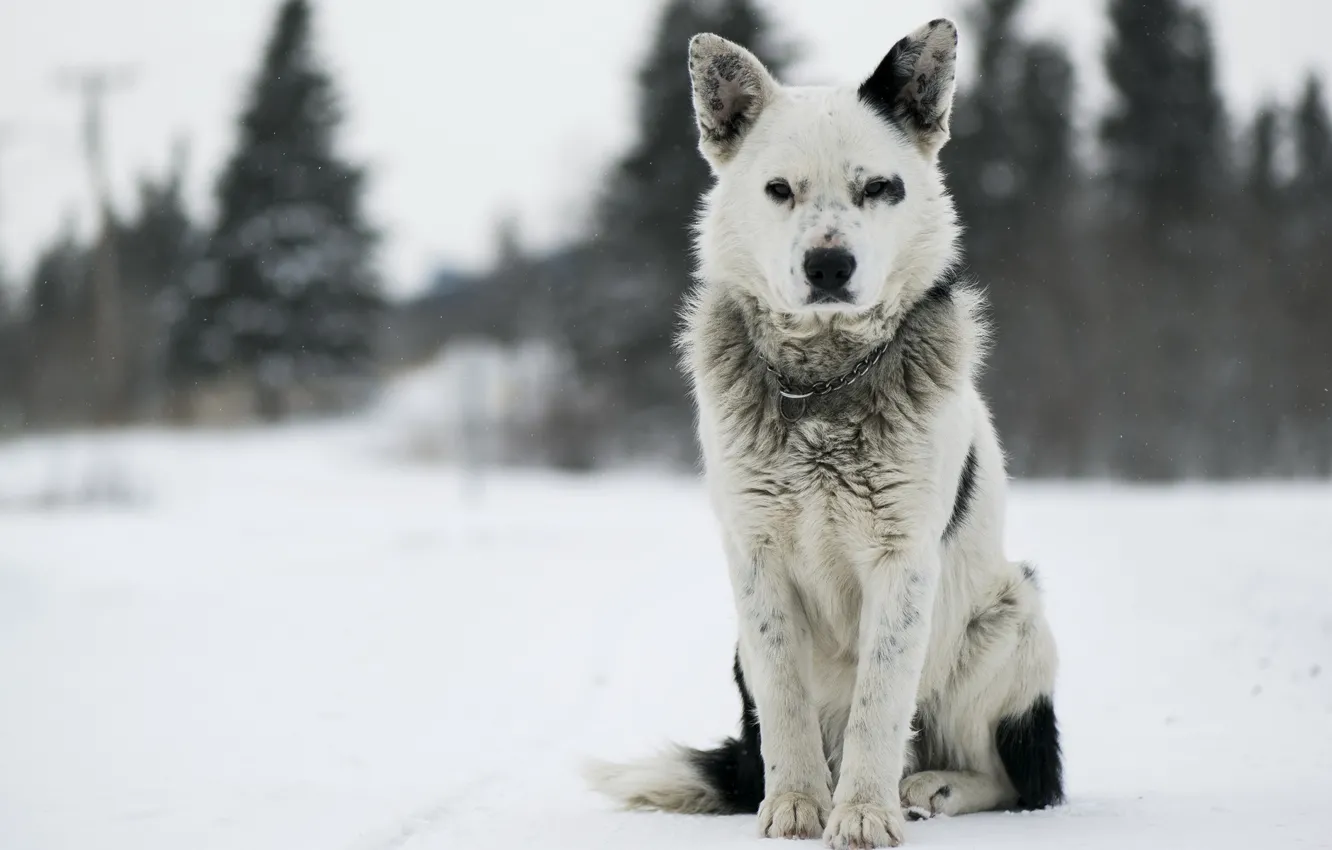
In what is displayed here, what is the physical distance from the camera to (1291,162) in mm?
27578

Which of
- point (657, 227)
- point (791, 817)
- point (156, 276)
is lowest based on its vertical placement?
point (791, 817)

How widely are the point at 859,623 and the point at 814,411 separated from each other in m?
0.67

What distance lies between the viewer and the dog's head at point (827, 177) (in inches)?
137

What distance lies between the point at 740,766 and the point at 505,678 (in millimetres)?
3160

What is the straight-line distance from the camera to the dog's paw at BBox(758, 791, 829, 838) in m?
3.34

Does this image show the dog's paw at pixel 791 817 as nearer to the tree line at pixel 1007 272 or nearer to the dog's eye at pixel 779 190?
the dog's eye at pixel 779 190

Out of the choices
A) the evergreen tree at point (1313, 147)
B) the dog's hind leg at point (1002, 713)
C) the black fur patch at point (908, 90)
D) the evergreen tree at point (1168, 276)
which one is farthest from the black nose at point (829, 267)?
the evergreen tree at point (1313, 147)

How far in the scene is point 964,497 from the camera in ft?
12.5

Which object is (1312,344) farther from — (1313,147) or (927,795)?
(927,795)

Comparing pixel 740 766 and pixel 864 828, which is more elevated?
pixel 864 828

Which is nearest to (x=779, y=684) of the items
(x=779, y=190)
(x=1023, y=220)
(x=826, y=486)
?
(x=826, y=486)

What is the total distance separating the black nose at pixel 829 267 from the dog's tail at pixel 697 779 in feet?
4.63

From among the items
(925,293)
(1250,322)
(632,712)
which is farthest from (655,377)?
(925,293)

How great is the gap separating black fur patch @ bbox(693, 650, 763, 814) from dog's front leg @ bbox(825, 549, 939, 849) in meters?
0.66
